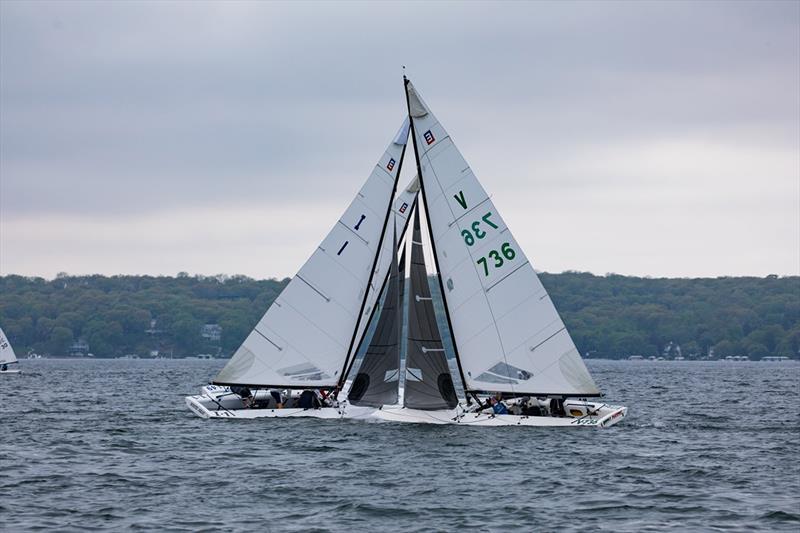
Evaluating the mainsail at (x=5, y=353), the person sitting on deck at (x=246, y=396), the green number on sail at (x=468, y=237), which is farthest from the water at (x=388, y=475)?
the mainsail at (x=5, y=353)

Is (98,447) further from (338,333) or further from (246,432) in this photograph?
(338,333)

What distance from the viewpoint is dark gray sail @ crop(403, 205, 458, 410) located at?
125ft

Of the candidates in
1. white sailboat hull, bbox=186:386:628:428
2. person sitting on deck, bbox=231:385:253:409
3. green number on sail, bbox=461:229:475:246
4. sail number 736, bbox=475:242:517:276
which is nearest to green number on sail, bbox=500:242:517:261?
sail number 736, bbox=475:242:517:276

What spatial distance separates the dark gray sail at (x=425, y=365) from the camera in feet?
125

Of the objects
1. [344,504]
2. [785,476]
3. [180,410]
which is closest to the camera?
[344,504]

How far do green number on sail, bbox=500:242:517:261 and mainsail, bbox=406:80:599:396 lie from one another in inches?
1.3

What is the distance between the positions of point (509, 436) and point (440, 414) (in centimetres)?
259

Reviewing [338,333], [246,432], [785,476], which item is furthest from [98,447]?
[785,476]

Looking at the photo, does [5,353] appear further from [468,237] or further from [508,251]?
[508,251]

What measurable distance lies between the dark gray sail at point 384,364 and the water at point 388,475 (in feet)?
3.22

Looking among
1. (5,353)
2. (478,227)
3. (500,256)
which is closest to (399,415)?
(500,256)

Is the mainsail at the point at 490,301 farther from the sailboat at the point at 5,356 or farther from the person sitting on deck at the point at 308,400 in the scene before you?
the sailboat at the point at 5,356

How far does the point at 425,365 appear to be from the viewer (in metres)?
38.1

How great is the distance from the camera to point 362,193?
39.8 metres
